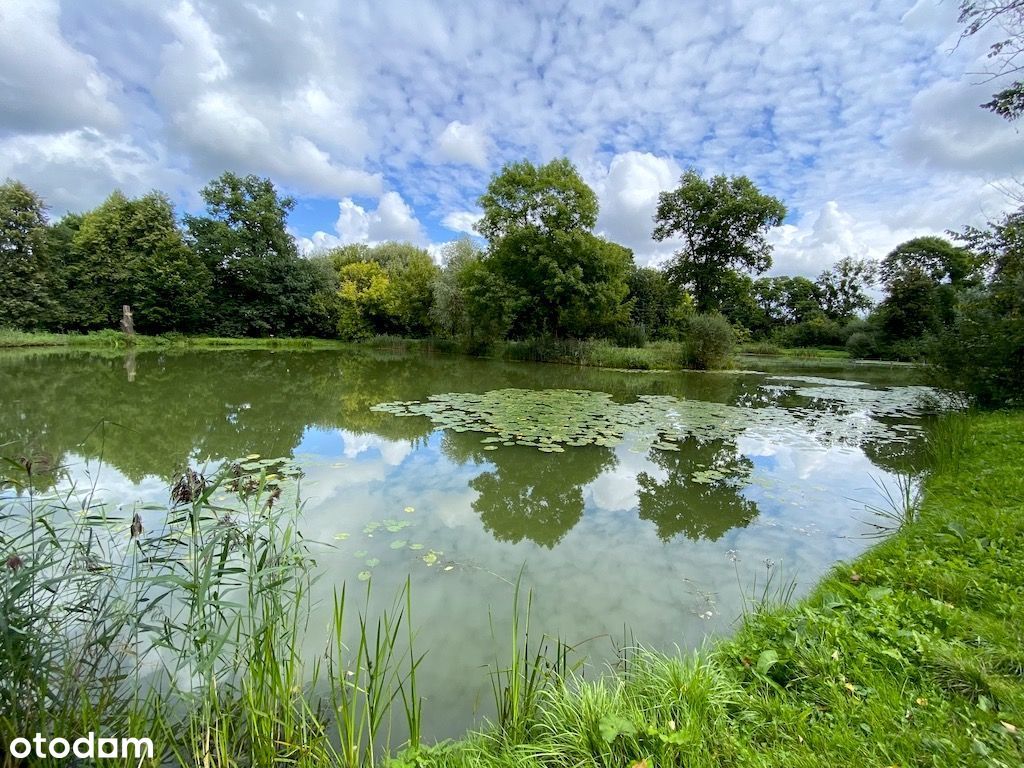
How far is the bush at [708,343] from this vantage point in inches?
699

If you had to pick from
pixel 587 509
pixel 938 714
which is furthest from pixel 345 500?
pixel 938 714

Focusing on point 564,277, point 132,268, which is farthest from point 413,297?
point 132,268

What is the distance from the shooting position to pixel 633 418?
27.3 feet

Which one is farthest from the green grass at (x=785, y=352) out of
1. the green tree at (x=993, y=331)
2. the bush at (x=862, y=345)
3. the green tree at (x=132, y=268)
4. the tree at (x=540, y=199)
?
the green tree at (x=132, y=268)

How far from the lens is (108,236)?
24141 millimetres

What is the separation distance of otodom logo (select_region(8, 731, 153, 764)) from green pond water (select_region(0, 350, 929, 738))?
0.95 m

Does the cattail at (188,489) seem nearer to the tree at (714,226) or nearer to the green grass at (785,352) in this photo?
the tree at (714,226)

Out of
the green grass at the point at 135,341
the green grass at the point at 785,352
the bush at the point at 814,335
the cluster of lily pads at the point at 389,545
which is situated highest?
the bush at the point at 814,335

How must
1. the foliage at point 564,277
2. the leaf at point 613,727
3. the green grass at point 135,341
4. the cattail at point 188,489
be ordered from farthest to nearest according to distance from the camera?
1. the foliage at point 564,277
2. the green grass at point 135,341
3. the cattail at point 188,489
4. the leaf at point 613,727

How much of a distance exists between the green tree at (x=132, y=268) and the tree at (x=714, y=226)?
28320mm

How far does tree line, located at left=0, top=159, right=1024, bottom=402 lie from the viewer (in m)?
20.2

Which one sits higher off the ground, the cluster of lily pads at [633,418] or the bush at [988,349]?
the bush at [988,349]

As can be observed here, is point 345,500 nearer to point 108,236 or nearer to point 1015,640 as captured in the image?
point 1015,640

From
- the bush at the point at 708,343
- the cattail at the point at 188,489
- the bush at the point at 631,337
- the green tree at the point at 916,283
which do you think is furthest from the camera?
the green tree at the point at 916,283
